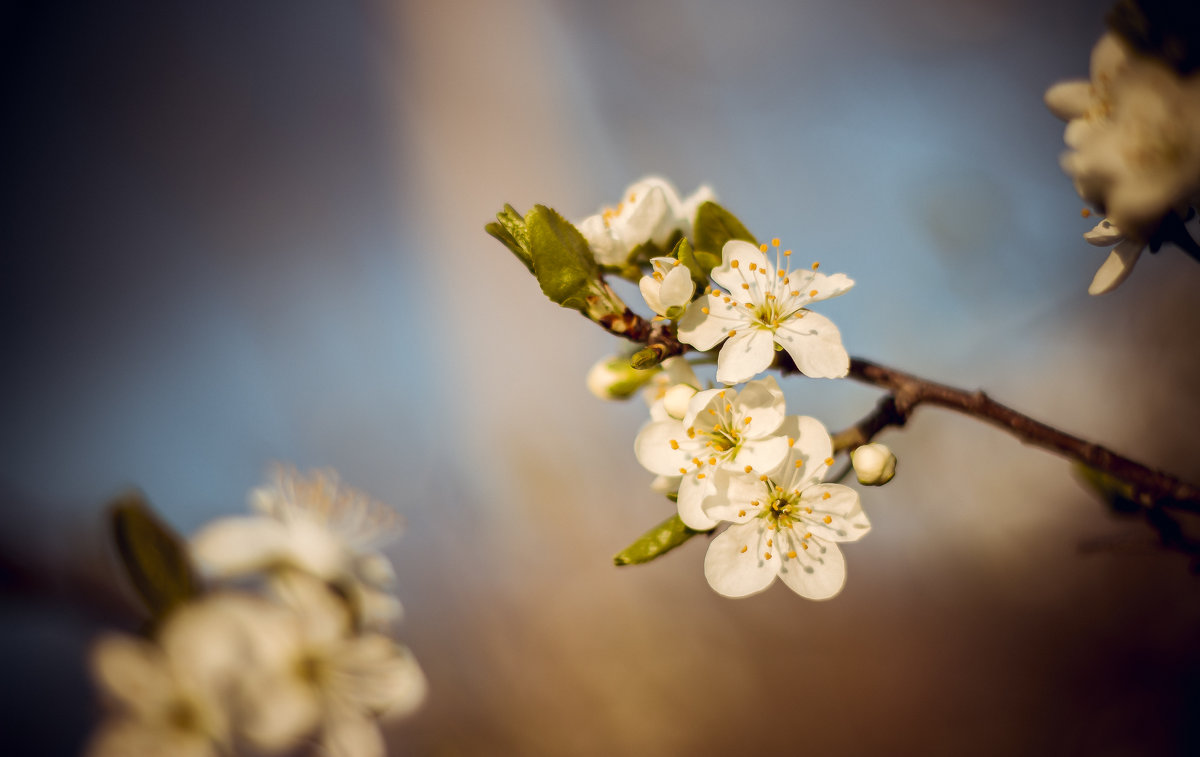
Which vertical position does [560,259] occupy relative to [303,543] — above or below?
above

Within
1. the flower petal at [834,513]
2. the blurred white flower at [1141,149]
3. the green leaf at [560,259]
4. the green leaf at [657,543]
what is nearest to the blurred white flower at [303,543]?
the green leaf at [657,543]

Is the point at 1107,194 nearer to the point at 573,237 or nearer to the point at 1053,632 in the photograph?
the point at 573,237

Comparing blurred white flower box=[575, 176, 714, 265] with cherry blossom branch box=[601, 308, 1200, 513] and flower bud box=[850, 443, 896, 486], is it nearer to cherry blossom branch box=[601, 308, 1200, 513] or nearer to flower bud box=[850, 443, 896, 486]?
cherry blossom branch box=[601, 308, 1200, 513]

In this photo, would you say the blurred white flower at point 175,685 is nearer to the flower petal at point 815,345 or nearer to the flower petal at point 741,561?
the flower petal at point 741,561

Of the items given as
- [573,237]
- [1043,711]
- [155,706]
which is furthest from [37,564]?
[1043,711]

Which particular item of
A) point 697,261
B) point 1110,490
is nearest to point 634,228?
point 697,261

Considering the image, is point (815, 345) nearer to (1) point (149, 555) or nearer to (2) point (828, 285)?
(2) point (828, 285)
